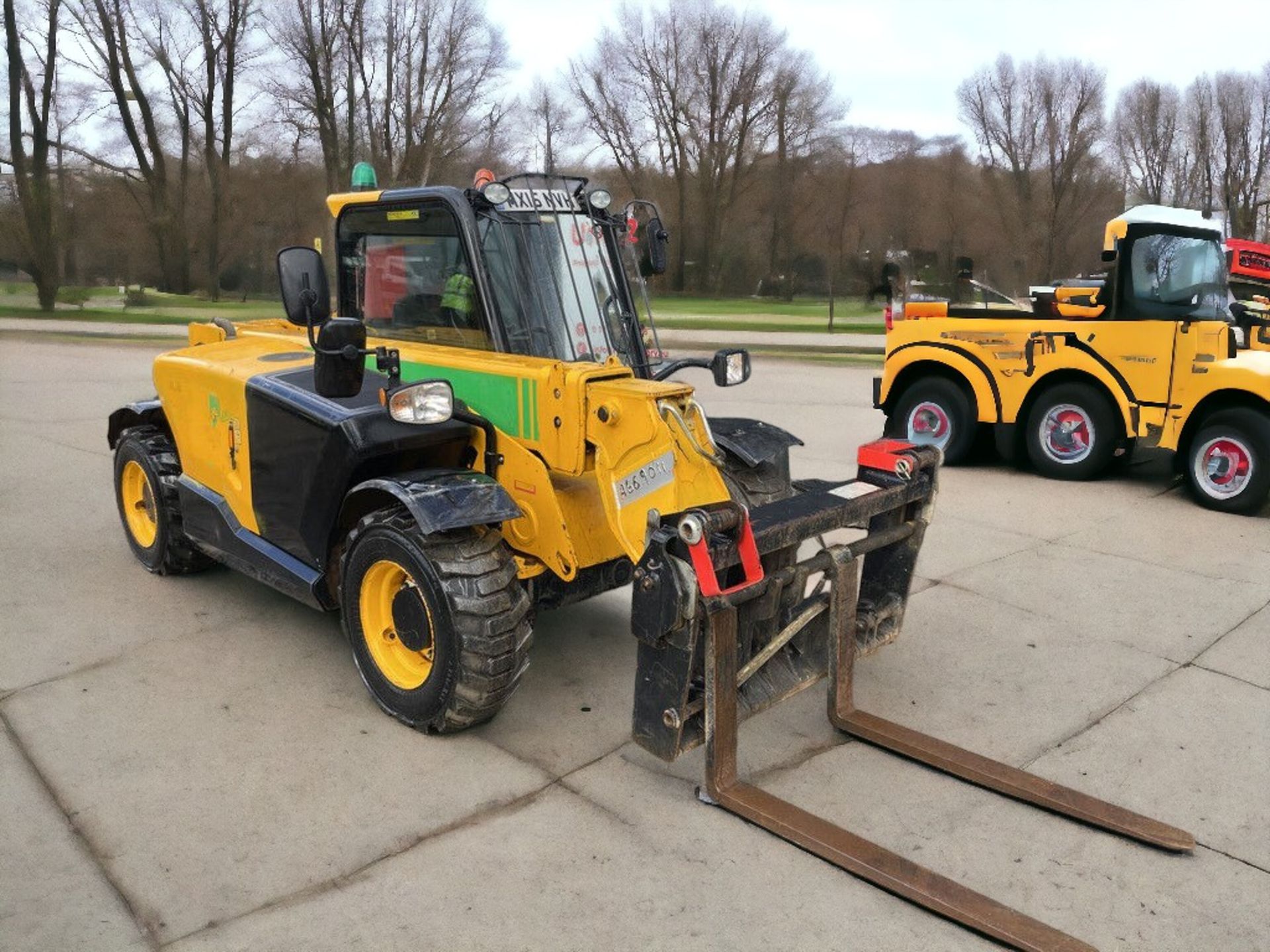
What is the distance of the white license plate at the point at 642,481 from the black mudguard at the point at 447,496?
0.39 metres

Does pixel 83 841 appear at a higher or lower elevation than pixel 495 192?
lower

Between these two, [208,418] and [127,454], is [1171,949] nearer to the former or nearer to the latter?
[208,418]

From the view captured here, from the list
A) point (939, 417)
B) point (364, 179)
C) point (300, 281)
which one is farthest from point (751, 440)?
point (939, 417)

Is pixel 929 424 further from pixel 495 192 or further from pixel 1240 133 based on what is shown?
pixel 1240 133

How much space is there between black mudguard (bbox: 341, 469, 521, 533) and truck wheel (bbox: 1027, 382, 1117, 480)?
6192 millimetres

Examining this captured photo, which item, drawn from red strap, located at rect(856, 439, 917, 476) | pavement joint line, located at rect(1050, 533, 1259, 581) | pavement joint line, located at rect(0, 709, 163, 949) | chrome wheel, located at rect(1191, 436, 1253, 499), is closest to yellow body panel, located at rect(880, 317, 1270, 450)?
chrome wheel, located at rect(1191, 436, 1253, 499)

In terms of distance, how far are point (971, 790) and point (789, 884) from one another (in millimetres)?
968

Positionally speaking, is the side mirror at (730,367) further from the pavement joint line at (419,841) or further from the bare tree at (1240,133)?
the bare tree at (1240,133)

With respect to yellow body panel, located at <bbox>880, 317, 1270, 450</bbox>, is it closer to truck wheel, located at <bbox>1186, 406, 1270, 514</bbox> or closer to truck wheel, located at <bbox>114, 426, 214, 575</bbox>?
truck wheel, located at <bbox>1186, 406, 1270, 514</bbox>

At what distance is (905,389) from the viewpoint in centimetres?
1004

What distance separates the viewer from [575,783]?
391 centimetres

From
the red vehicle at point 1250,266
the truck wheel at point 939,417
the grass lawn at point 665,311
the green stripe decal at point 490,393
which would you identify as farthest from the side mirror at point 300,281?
the grass lawn at point 665,311

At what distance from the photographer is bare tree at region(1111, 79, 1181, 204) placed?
40.9m

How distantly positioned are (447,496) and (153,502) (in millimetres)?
2858
